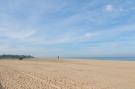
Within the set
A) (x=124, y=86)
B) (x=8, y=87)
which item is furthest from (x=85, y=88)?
(x=8, y=87)

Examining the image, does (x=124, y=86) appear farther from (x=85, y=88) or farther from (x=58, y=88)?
(x=58, y=88)

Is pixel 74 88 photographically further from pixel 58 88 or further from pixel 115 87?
pixel 115 87

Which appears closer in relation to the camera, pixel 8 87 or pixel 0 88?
pixel 0 88

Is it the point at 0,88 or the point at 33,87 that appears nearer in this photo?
the point at 0,88

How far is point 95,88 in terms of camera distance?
31.4ft

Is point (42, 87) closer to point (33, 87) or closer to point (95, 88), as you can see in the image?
point (33, 87)

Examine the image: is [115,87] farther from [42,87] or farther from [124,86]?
[42,87]

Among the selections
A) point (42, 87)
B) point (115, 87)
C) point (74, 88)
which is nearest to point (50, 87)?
point (42, 87)

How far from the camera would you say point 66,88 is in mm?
9492

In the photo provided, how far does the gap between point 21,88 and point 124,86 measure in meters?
5.09

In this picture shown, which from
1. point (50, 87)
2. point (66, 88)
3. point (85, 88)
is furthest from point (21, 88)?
point (85, 88)

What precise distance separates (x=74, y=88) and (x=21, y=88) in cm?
253

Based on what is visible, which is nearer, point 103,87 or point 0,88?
point 0,88

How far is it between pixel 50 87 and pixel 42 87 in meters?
0.39
